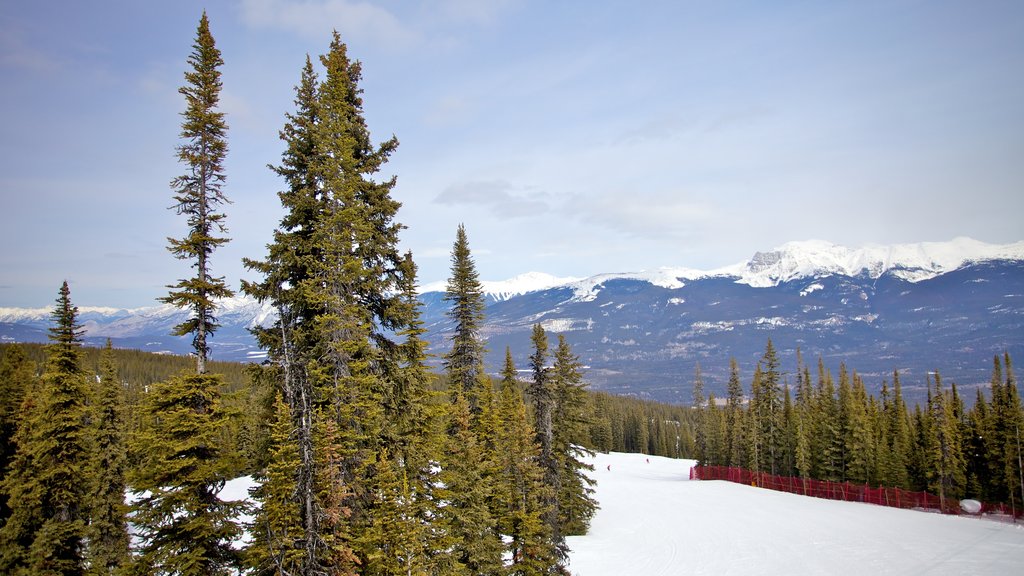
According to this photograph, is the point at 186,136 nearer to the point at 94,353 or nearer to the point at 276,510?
the point at 276,510

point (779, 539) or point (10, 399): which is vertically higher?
point (10, 399)

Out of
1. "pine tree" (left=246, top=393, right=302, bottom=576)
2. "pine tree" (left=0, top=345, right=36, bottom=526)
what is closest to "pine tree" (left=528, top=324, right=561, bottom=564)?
"pine tree" (left=246, top=393, right=302, bottom=576)

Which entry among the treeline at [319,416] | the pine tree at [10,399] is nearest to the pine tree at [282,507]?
the treeline at [319,416]

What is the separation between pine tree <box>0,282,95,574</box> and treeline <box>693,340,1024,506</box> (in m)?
72.8

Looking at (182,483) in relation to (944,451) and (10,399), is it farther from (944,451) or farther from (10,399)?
(944,451)

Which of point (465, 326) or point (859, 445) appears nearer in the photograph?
point (465, 326)

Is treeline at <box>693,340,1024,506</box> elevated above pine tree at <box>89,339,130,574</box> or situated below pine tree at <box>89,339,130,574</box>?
below

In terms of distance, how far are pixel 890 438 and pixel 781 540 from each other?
1625 inches

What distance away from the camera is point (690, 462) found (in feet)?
380

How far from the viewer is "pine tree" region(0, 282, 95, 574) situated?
23375mm

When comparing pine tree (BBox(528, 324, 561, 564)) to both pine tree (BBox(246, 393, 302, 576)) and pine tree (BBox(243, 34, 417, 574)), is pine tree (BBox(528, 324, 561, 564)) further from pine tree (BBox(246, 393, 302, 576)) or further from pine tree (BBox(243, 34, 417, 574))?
pine tree (BBox(246, 393, 302, 576))

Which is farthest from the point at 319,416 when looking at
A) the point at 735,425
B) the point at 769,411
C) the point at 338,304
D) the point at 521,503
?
the point at 735,425

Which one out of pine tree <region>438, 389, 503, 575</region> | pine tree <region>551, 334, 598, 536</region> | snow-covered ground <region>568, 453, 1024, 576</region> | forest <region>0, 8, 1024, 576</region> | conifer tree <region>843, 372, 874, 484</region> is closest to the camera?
forest <region>0, 8, 1024, 576</region>

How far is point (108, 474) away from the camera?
3080 cm
